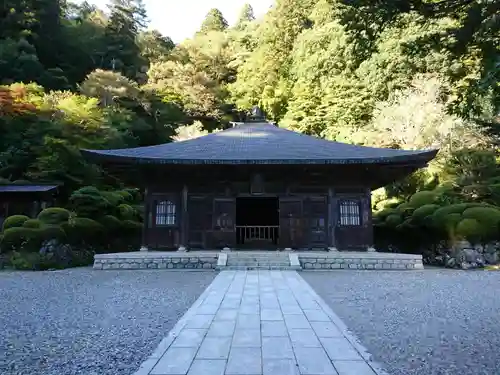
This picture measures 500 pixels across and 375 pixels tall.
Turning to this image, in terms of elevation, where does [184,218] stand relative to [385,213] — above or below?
below

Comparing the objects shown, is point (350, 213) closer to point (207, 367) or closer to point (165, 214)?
point (165, 214)

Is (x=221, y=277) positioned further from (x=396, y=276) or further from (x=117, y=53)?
(x=117, y=53)

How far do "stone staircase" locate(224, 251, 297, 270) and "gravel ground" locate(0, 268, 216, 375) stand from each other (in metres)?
1.29

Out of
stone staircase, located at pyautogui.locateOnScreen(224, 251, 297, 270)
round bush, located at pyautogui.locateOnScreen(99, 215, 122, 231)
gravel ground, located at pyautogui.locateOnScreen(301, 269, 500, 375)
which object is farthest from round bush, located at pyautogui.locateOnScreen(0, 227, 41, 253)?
gravel ground, located at pyautogui.locateOnScreen(301, 269, 500, 375)

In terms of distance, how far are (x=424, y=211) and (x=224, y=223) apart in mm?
7151

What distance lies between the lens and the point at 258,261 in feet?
36.2

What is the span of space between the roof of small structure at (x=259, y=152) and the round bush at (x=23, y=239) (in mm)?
3625

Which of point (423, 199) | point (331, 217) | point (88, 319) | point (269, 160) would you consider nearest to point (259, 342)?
point (88, 319)

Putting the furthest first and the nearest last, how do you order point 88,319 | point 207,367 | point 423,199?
point 423,199 → point 88,319 → point 207,367

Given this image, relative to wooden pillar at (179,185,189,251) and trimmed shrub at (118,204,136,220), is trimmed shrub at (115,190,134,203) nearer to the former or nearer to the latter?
trimmed shrub at (118,204,136,220)

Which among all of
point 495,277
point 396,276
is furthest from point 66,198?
point 495,277

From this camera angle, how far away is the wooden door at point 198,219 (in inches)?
505

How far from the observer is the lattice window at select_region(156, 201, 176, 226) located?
13.0 m

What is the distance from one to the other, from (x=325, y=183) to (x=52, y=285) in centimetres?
827
